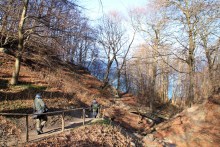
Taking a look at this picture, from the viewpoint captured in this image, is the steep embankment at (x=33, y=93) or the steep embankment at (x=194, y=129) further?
the steep embankment at (x=33, y=93)

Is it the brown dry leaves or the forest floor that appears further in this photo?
the forest floor

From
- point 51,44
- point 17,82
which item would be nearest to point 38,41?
point 51,44

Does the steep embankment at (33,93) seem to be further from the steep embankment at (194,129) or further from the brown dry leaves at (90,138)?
the steep embankment at (194,129)

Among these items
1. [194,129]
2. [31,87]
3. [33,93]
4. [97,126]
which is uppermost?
[31,87]

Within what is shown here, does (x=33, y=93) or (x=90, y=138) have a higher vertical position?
(x=33, y=93)

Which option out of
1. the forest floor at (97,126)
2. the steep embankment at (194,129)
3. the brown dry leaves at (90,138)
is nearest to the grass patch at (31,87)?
the forest floor at (97,126)

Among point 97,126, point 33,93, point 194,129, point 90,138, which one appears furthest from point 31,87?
point 194,129

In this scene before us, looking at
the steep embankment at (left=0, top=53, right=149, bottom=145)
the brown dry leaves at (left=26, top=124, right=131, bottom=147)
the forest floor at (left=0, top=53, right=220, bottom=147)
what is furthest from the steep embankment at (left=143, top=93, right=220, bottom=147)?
the steep embankment at (left=0, top=53, right=149, bottom=145)

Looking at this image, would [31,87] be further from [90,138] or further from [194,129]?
[194,129]

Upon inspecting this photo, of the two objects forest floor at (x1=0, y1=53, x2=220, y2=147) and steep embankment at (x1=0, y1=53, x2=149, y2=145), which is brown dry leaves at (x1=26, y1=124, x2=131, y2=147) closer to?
forest floor at (x1=0, y1=53, x2=220, y2=147)

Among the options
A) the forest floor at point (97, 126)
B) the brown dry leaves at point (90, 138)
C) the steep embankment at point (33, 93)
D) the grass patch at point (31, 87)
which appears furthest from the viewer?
the grass patch at point (31, 87)

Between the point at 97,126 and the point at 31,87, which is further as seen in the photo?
the point at 31,87

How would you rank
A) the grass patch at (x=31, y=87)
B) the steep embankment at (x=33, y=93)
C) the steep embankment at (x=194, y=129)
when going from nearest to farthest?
the steep embankment at (x=194, y=129) < the steep embankment at (x=33, y=93) < the grass patch at (x=31, y=87)

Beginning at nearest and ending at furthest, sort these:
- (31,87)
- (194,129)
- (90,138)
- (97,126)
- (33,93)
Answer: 1. (90,138)
2. (97,126)
3. (194,129)
4. (33,93)
5. (31,87)
